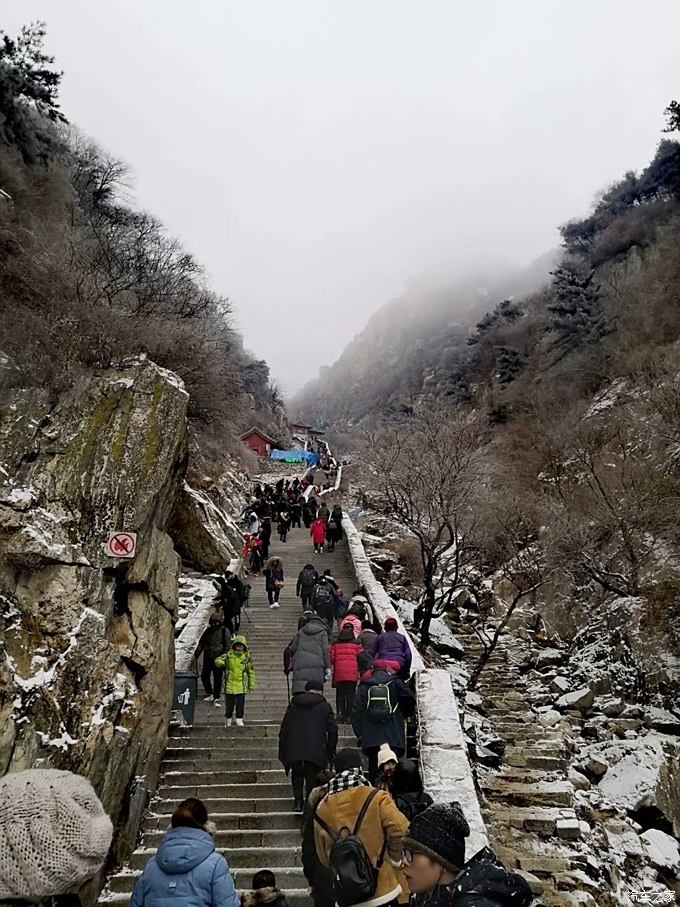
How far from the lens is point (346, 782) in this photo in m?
3.89

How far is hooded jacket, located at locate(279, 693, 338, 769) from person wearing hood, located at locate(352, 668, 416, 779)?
0.46m

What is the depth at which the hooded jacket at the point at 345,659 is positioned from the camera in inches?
342

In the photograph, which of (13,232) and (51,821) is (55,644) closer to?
(51,821)

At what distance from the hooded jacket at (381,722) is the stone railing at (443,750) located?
0.57 meters

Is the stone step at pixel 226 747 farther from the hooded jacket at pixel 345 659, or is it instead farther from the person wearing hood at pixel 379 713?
the person wearing hood at pixel 379 713

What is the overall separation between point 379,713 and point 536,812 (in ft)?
12.2

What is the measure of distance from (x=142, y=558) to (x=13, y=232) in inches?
390

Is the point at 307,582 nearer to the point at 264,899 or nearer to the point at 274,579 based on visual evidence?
the point at 274,579

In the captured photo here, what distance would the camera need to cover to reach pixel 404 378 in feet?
322

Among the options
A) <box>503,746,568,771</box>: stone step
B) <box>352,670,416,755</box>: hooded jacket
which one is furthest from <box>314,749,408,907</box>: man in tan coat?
<box>503,746,568,771</box>: stone step

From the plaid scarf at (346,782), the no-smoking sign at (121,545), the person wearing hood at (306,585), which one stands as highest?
the person wearing hood at (306,585)

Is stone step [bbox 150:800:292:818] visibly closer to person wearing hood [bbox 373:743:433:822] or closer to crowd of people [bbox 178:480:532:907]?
crowd of people [bbox 178:480:532:907]

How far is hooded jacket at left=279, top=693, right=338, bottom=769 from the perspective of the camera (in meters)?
5.89

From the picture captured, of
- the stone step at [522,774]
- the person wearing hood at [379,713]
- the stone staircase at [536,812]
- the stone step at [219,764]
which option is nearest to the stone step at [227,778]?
the stone step at [219,764]
